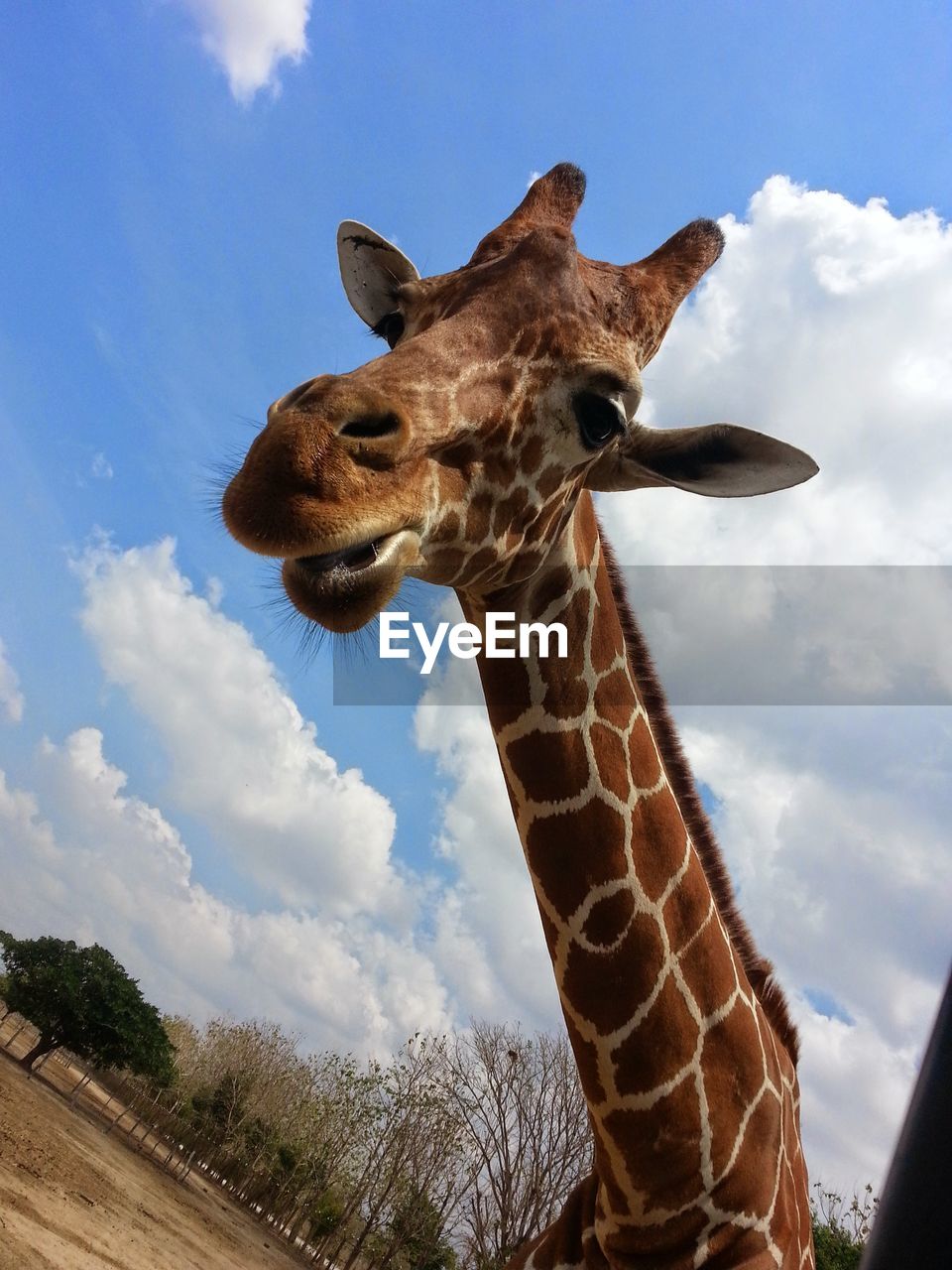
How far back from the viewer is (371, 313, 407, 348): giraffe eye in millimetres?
4188

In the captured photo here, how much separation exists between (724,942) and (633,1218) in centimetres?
114

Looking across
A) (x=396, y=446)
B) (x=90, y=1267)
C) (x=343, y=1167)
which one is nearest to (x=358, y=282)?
(x=396, y=446)

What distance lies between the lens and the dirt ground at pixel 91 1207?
85.2ft

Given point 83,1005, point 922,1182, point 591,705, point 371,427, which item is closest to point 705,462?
point 591,705

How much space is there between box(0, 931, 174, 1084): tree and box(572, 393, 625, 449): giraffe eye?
176 ft

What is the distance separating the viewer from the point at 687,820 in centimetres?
423

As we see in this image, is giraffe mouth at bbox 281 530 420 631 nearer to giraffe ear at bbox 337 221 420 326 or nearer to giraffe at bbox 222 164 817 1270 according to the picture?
giraffe at bbox 222 164 817 1270

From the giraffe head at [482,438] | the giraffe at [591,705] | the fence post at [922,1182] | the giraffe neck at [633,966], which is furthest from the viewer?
the giraffe neck at [633,966]

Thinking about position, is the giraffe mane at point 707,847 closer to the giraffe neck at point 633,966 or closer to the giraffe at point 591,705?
the giraffe at point 591,705

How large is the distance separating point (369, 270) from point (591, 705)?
118 inches

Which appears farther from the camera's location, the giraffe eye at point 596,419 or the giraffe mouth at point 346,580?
the giraffe eye at point 596,419

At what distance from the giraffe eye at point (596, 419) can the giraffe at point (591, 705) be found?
0.05 feet

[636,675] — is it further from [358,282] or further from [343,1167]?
[343,1167]

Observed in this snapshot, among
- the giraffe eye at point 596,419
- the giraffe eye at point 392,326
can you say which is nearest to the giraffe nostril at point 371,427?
the giraffe eye at point 596,419
